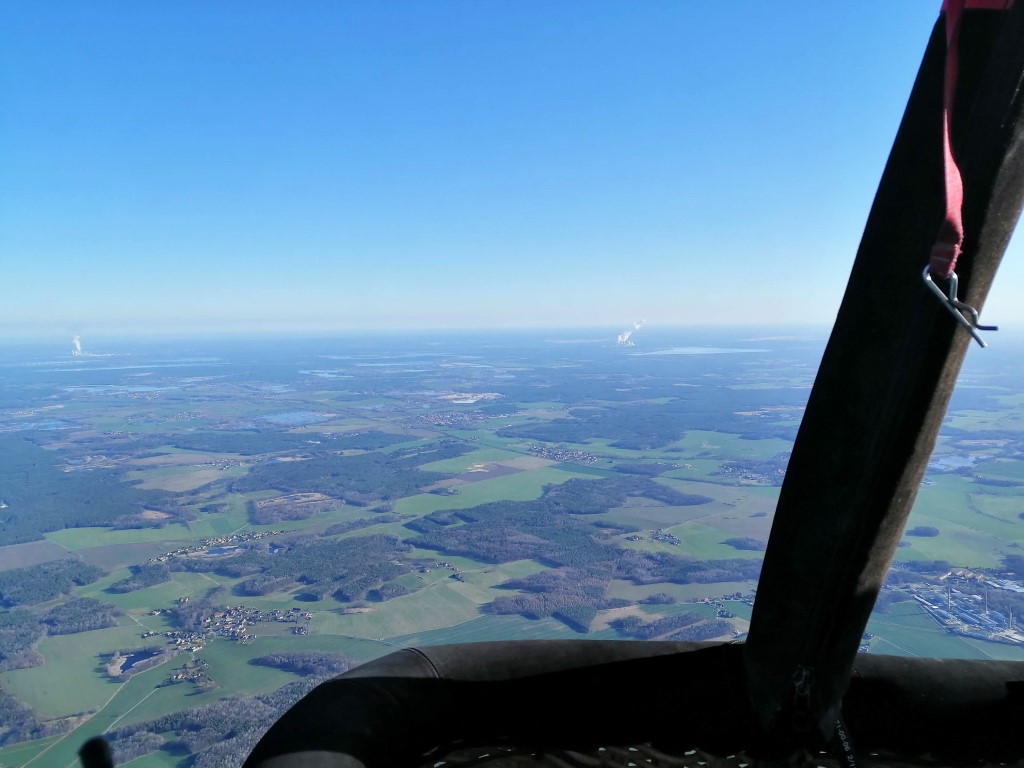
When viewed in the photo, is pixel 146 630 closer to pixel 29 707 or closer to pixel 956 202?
pixel 29 707

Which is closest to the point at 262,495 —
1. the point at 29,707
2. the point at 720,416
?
the point at 29,707

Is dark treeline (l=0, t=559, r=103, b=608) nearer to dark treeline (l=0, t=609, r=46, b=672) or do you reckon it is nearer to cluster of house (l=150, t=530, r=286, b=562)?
dark treeline (l=0, t=609, r=46, b=672)

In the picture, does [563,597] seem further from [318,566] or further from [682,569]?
[318,566]

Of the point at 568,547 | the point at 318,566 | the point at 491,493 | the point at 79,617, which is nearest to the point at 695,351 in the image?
the point at 491,493

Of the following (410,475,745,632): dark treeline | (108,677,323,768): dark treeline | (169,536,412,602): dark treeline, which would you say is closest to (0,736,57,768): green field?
(108,677,323,768): dark treeline

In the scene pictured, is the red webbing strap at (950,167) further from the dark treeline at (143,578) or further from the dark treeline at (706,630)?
the dark treeline at (143,578)

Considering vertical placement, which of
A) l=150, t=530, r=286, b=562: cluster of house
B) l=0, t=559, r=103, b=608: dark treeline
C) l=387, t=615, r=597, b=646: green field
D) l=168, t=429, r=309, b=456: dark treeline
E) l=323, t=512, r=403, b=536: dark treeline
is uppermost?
l=387, t=615, r=597, b=646: green field
